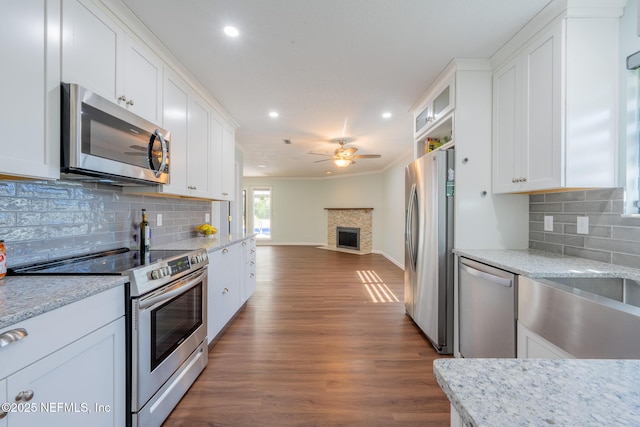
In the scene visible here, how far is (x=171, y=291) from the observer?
63.4 inches

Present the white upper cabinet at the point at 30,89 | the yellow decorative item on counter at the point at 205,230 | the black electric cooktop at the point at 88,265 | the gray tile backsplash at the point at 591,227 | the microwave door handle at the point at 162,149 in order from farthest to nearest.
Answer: the yellow decorative item on counter at the point at 205,230 < the microwave door handle at the point at 162,149 < the gray tile backsplash at the point at 591,227 < the black electric cooktop at the point at 88,265 < the white upper cabinet at the point at 30,89

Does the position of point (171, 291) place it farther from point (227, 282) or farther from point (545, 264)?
point (545, 264)

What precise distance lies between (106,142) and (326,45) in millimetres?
1632

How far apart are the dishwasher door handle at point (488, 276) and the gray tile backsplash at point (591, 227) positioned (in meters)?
0.65

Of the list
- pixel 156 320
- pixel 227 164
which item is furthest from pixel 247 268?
pixel 156 320

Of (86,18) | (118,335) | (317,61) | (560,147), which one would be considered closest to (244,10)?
(317,61)

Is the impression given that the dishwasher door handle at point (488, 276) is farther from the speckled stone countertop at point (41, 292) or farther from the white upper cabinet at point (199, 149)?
the white upper cabinet at point (199, 149)

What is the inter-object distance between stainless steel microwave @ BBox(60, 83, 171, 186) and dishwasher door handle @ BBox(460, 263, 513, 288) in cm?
245

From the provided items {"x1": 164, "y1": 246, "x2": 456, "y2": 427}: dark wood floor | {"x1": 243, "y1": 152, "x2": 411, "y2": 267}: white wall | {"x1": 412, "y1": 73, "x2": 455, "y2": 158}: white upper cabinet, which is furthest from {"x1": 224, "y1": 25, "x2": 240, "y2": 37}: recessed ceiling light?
{"x1": 243, "y1": 152, "x2": 411, "y2": 267}: white wall

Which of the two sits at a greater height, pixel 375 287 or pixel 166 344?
pixel 166 344

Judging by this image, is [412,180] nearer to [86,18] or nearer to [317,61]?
[317,61]

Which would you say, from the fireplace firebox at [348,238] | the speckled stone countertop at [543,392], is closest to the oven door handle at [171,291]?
the speckled stone countertop at [543,392]

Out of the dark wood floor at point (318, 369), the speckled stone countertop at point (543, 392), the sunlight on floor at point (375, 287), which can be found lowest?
the dark wood floor at point (318, 369)

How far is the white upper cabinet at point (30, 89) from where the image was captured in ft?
3.64
